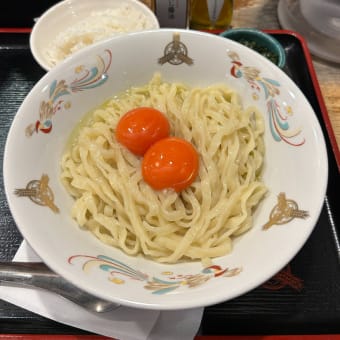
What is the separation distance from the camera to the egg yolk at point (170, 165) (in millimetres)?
1460

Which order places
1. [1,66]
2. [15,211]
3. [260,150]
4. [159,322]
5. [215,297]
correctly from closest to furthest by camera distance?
[215,297], [15,211], [159,322], [260,150], [1,66]

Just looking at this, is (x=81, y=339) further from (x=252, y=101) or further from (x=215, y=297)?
(x=252, y=101)

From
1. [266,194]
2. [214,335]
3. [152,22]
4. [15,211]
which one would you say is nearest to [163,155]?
[266,194]

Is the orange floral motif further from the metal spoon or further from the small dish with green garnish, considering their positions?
the small dish with green garnish

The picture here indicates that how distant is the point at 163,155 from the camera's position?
148 centimetres

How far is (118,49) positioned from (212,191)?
31.6 inches

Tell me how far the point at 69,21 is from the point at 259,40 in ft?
4.20

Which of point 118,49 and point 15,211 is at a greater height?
point 118,49

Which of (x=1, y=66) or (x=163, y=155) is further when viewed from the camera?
(x=1, y=66)

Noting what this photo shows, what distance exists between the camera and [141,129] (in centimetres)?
155

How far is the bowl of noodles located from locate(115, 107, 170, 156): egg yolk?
0.01m

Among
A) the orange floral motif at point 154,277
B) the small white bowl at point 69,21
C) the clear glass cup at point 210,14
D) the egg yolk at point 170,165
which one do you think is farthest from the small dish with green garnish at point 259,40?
the orange floral motif at point 154,277

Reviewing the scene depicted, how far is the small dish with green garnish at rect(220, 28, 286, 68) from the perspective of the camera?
2.25 meters

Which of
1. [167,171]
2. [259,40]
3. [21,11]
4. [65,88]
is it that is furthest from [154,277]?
[21,11]
